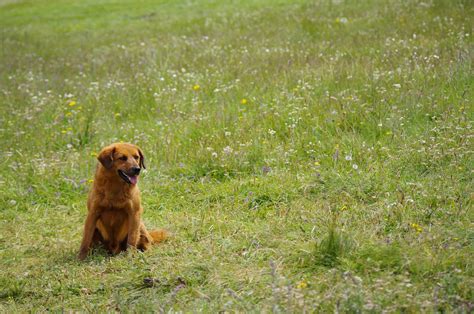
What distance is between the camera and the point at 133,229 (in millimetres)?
5984

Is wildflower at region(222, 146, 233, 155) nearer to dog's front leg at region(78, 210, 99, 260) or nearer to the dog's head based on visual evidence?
the dog's head

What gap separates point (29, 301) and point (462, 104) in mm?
5136

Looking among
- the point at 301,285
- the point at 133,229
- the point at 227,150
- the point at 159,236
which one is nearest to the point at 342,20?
the point at 227,150

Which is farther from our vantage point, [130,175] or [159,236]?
[159,236]

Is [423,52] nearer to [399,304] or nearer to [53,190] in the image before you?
[53,190]

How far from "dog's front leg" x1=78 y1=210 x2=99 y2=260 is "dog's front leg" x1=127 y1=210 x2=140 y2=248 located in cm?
33

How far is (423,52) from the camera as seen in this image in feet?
31.8

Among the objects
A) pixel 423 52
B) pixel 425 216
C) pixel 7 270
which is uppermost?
pixel 423 52

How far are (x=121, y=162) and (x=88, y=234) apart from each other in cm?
71

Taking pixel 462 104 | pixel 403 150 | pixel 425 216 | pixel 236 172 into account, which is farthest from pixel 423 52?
pixel 425 216

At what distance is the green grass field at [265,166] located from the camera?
16.0 ft

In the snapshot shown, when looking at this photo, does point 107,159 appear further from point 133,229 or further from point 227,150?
point 227,150

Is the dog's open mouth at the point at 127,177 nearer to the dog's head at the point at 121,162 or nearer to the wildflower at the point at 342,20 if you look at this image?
the dog's head at the point at 121,162

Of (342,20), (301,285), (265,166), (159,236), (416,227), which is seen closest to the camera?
(301,285)
